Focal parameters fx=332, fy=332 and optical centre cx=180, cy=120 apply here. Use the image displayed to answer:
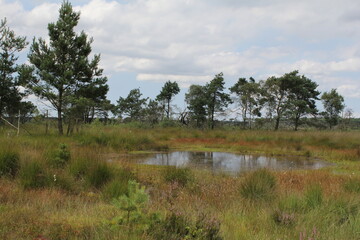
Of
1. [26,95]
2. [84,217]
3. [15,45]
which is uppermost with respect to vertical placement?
[15,45]

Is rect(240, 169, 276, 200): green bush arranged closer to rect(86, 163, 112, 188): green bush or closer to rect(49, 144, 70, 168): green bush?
rect(86, 163, 112, 188): green bush

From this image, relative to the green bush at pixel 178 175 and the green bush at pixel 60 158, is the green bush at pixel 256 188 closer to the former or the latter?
the green bush at pixel 178 175

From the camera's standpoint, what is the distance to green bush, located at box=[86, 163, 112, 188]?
7.34m

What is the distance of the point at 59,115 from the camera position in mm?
21609

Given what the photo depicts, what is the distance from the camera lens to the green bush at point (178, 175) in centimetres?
819

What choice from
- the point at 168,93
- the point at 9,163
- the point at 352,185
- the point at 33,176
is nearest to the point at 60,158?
the point at 9,163

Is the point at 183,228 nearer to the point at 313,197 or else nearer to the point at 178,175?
the point at 313,197

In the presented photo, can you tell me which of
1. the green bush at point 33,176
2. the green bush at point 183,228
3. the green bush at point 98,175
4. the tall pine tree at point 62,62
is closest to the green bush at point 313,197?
the green bush at point 183,228

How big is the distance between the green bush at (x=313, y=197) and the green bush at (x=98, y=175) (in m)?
4.19

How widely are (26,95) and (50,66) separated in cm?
553

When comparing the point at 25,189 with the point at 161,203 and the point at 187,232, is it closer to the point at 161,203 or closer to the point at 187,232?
the point at 161,203

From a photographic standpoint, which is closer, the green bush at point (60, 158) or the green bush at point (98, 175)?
the green bush at point (98, 175)

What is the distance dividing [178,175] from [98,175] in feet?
6.65

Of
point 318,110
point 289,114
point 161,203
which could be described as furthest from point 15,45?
point 318,110
